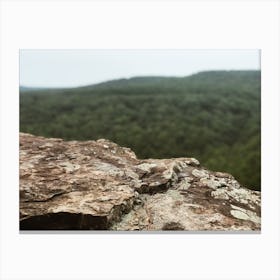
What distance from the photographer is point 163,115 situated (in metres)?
5.97

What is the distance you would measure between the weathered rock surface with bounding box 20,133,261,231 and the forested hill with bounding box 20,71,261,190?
59 centimetres

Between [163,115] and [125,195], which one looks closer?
[125,195]

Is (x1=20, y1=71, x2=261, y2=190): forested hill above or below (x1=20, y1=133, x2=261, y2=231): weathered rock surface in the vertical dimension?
above

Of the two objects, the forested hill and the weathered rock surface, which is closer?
the weathered rock surface

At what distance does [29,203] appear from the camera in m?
5.03

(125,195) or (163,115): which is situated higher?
(163,115)

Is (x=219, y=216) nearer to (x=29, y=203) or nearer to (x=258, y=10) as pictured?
(x=29, y=203)

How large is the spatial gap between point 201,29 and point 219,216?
2089mm

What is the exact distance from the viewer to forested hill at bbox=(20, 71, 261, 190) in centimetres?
590

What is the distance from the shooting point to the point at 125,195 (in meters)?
5.08
